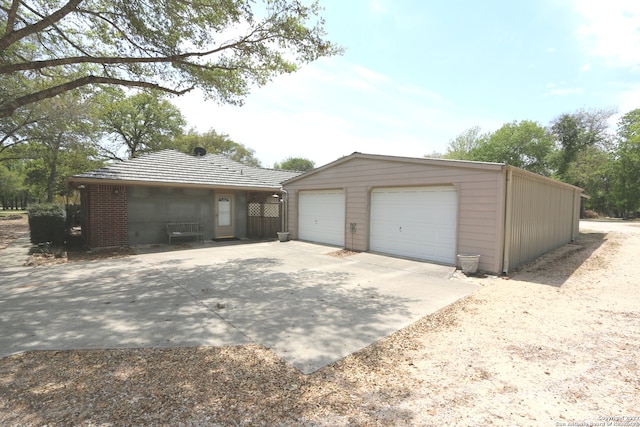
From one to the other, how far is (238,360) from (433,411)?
1881 mm

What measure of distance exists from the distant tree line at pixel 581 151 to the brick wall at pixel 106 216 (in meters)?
31.8

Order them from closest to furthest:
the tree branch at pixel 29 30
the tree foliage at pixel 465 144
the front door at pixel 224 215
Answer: the tree branch at pixel 29 30
the front door at pixel 224 215
the tree foliage at pixel 465 144

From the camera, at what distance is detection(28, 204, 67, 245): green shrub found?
9836mm

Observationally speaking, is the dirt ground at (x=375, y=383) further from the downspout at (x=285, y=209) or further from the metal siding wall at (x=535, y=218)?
the downspout at (x=285, y=209)

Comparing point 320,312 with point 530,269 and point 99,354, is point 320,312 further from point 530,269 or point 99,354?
point 530,269

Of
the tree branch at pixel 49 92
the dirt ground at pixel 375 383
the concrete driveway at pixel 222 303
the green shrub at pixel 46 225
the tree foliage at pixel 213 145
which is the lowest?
the concrete driveway at pixel 222 303

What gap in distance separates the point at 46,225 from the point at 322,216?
935 cm

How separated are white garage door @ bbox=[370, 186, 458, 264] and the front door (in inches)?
262

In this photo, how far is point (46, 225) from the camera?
995 centimetres

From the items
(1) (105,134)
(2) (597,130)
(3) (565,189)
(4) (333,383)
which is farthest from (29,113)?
(2) (597,130)

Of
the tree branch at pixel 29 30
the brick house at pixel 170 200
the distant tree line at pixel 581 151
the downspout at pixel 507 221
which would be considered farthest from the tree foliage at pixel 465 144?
the tree branch at pixel 29 30

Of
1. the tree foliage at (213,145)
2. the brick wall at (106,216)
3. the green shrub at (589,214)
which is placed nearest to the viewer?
the brick wall at (106,216)

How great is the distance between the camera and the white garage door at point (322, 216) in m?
11.1

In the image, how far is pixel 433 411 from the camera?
233cm
